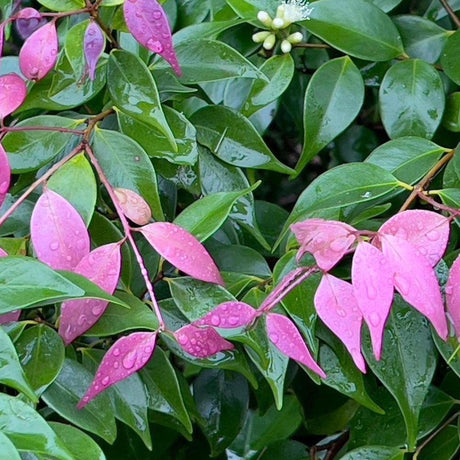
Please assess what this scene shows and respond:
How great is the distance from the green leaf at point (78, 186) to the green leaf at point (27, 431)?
18 centimetres

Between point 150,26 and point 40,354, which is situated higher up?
point 150,26

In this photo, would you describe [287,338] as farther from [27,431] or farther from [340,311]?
[27,431]

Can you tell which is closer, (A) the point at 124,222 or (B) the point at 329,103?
(A) the point at 124,222

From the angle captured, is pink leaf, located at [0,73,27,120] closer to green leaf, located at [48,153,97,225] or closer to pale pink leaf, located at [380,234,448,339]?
green leaf, located at [48,153,97,225]

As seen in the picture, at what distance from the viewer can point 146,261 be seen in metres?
0.70

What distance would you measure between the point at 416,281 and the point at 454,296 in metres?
0.04

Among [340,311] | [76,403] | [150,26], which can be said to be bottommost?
[76,403]

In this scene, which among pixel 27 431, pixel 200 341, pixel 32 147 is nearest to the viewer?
pixel 27 431

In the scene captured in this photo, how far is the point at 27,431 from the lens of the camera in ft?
1.53

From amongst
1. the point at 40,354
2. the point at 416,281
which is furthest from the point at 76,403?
the point at 416,281

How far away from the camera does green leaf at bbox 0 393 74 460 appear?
46 centimetres

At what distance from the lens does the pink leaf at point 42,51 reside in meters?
0.67

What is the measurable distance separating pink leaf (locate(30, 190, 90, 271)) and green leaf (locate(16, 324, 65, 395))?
58 millimetres

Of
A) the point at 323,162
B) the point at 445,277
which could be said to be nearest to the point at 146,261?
the point at 445,277
